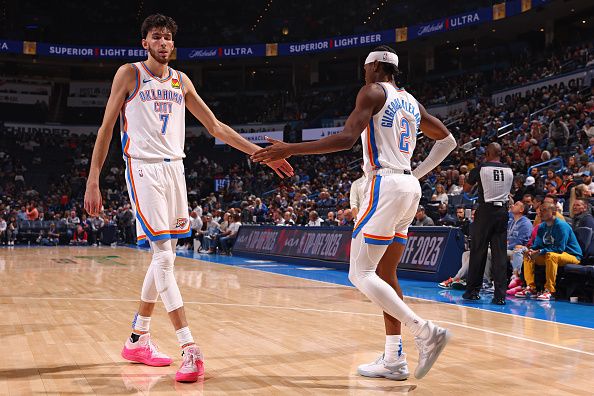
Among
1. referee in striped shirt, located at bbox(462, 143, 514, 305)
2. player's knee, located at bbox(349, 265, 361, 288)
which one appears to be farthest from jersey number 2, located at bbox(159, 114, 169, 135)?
referee in striped shirt, located at bbox(462, 143, 514, 305)

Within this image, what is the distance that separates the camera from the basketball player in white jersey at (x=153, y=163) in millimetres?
4000

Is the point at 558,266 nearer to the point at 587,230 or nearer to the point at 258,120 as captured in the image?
the point at 587,230

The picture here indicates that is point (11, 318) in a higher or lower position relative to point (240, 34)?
lower

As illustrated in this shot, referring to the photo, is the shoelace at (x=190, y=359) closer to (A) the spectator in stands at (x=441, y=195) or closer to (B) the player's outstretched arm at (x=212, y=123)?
(B) the player's outstretched arm at (x=212, y=123)

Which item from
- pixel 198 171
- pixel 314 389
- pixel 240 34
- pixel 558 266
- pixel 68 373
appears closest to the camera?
pixel 314 389

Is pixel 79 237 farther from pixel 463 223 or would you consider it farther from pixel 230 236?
pixel 463 223

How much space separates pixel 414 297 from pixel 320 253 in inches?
232

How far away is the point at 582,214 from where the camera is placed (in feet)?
28.2

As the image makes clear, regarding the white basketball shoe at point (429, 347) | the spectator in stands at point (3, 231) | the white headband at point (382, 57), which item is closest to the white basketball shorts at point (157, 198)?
the white headband at point (382, 57)

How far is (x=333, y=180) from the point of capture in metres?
25.7

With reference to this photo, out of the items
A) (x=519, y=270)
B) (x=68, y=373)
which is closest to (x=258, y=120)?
(x=519, y=270)

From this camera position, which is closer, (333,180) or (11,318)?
(11,318)

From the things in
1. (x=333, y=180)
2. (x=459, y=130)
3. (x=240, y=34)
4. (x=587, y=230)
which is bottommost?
(x=587, y=230)

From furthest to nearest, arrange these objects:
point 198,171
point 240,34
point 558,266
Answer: point 240,34, point 198,171, point 558,266
